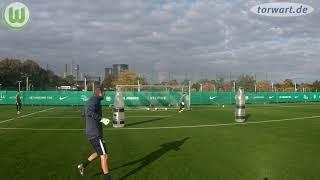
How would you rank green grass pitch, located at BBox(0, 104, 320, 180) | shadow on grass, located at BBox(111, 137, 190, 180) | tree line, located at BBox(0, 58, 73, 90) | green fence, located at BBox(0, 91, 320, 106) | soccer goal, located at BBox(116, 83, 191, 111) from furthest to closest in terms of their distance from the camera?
tree line, located at BBox(0, 58, 73, 90) < green fence, located at BBox(0, 91, 320, 106) < soccer goal, located at BBox(116, 83, 191, 111) < shadow on grass, located at BBox(111, 137, 190, 180) < green grass pitch, located at BBox(0, 104, 320, 180)

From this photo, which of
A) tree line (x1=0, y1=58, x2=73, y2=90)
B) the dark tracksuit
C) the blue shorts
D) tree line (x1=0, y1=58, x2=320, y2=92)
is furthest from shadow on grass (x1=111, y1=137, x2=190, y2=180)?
tree line (x1=0, y1=58, x2=73, y2=90)

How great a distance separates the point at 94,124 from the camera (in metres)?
9.97

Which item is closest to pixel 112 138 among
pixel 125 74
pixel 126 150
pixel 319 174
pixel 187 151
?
pixel 126 150

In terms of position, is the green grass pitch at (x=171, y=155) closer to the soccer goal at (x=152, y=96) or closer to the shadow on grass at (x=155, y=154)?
the shadow on grass at (x=155, y=154)

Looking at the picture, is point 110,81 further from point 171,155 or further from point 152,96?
point 171,155

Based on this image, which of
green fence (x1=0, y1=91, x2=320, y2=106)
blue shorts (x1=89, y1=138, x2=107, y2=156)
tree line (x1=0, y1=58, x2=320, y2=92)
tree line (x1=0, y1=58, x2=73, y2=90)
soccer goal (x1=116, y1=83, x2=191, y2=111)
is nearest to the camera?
blue shorts (x1=89, y1=138, x2=107, y2=156)

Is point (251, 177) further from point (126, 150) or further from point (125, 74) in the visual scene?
point (125, 74)

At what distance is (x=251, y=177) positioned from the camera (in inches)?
393

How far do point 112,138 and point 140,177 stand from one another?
26.6 ft

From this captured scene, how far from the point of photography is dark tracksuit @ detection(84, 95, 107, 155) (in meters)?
9.85

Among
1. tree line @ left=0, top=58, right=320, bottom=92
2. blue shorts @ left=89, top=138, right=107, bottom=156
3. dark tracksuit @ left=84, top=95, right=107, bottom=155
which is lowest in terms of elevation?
blue shorts @ left=89, top=138, right=107, bottom=156

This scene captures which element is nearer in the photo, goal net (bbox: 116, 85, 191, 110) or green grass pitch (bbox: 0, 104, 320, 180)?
green grass pitch (bbox: 0, 104, 320, 180)

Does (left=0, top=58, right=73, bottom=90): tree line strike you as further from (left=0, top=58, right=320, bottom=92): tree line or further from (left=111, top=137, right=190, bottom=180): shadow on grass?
(left=111, top=137, right=190, bottom=180): shadow on grass

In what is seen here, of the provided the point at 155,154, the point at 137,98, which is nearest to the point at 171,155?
the point at 155,154
